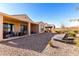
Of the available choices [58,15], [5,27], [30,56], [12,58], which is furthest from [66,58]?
[58,15]

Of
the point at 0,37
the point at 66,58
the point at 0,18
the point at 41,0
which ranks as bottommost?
the point at 66,58

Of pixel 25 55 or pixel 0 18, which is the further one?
pixel 0 18

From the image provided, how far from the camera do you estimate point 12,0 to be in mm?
8891

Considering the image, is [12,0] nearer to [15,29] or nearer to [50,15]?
[15,29]

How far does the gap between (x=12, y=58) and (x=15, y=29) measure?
13.7 meters

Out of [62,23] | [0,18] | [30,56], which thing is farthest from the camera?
[62,23]

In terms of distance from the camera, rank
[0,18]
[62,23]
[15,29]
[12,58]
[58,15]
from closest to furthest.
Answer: [12,58] → [0,18] → [15,29] → [62,23] → [58,15]

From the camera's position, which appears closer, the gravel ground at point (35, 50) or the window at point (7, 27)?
the gravel ground at point (35, 50)

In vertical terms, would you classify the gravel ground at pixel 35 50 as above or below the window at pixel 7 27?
below

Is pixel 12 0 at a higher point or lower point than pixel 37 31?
higher

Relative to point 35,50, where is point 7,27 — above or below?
above

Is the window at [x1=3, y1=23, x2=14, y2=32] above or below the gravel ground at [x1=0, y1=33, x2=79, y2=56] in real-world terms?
above

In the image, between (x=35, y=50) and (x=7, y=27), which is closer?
(x=35, y=50)

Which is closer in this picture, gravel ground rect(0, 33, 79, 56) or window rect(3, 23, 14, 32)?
gravel ground rect(0, 33, 79, 56)
